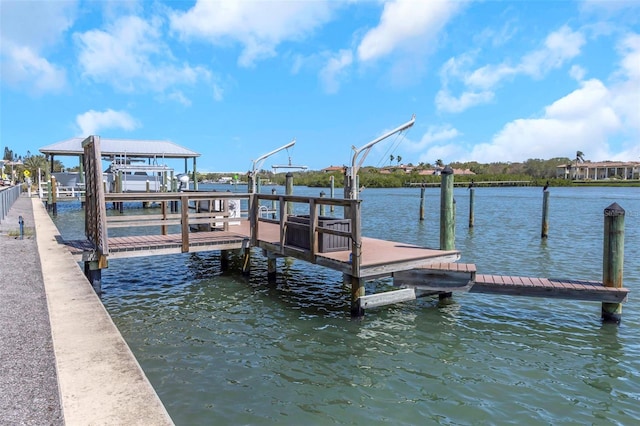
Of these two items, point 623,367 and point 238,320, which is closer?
point 623,367

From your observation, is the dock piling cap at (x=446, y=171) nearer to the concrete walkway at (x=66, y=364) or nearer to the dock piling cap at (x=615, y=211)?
the dock piling cap at (x=615, y=211)

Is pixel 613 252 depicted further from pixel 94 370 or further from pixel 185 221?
pixel 185 221

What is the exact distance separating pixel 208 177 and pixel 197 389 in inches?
7035

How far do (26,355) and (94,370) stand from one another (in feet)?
3.28

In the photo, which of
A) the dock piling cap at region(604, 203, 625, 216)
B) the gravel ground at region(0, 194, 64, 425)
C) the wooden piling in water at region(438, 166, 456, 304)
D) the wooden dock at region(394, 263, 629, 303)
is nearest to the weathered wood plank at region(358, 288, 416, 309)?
the wooden dock at region(394, 263, 629, 303)

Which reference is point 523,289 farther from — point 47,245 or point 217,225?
point 47,245

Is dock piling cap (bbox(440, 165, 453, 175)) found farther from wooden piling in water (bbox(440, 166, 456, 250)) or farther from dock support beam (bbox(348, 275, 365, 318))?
dock support beam (bbox(348, 275, 365, 318))

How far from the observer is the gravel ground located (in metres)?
3.38

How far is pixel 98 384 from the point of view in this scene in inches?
146

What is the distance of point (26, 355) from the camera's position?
14.5 ft

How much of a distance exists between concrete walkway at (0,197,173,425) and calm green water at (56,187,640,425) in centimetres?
115

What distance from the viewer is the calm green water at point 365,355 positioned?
521 cm

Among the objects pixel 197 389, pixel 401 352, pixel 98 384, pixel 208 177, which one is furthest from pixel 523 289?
pixel 208 177

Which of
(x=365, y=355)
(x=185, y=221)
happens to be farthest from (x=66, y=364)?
(x=185, y=221)
